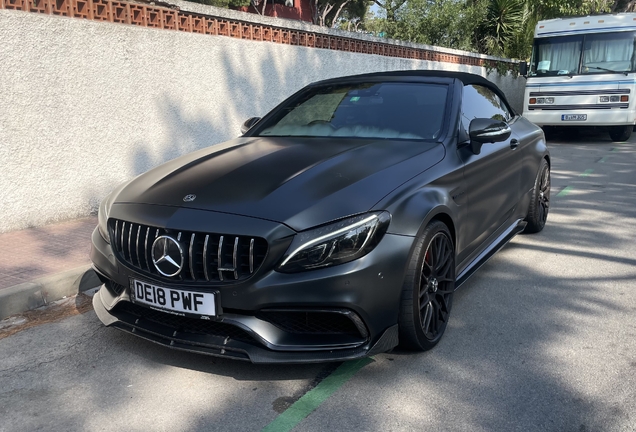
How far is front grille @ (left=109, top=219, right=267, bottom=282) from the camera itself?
289 cm

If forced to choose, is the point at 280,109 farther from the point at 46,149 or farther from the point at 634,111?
the point at 634,111

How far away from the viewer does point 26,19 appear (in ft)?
19.5

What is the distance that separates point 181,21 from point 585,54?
31.6ft

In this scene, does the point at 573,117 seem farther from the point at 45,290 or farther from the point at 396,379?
the point at 45,290

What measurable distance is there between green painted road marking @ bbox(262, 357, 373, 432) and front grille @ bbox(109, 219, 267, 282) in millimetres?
672

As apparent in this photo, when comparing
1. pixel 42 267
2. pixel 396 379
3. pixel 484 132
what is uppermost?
pixel 484 132

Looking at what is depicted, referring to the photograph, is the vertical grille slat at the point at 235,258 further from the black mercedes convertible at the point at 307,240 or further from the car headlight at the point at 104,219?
the car headlight at the point at 104,219

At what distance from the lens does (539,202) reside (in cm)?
591

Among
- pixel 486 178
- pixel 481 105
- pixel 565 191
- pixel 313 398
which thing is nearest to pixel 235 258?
pixel 313 398

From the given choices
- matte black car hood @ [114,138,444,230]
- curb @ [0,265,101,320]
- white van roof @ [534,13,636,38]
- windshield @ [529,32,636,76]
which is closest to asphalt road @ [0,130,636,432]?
curb @ [0,265,101,320]

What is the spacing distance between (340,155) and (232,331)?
1266 millimetres

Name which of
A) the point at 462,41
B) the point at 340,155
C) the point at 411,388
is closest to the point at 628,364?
the point at 411,388

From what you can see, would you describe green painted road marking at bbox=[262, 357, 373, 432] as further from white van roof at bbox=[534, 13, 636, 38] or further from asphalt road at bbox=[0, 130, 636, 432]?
white van roof at bbox=[534, 13, 636, 38]

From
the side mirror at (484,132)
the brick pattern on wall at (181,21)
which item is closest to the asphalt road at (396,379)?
the side mirror at (484,132)
